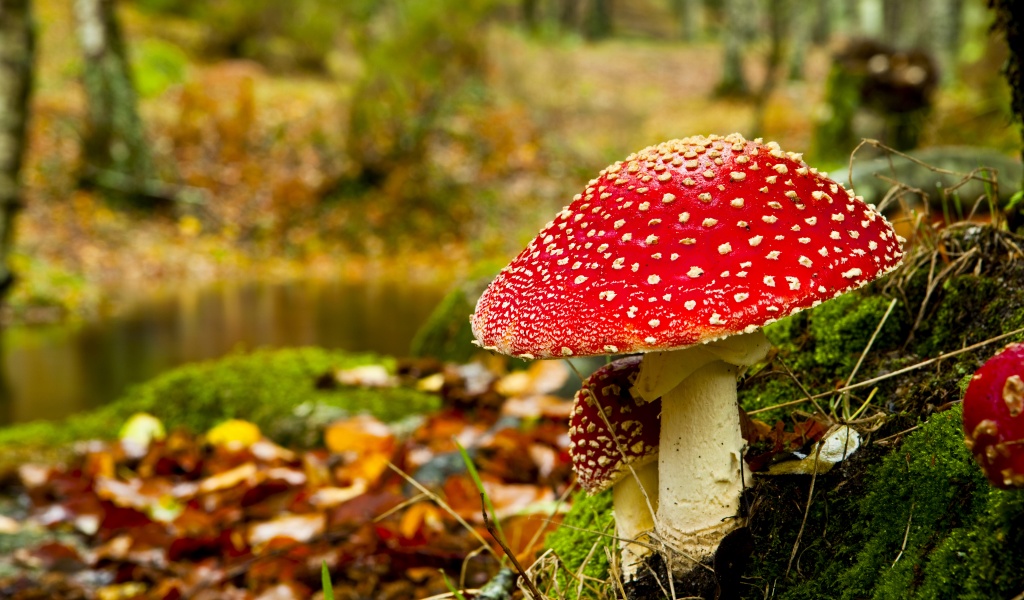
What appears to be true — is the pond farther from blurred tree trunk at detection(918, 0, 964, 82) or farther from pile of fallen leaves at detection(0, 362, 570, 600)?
blurred tree trunk at detection(918, 0, 964, 82)

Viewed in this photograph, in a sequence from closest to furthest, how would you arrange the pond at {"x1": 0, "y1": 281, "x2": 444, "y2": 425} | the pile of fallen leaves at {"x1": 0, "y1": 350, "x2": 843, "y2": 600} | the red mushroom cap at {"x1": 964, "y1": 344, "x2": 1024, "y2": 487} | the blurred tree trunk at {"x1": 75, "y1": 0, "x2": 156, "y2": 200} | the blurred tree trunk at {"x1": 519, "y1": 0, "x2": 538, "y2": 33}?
the red mushroom cap at {"x1": 964, "y1": 344, "x2": 1024, "y2": 487} → the pile of fallen leaves at {"x1": 0, "y1": 350, "x2": 843, "y2": 600} → the pond at {"x1": 0, "y1": 281, "x2": 444, "y2": 425} → the blurred tree trunk at {"x1": 75, "y1": 0, "x2": 156, "y2": 200} → the blurred tree trunk at {"x1": 519, "y1": 0, "x2": 538, "y2": 33}

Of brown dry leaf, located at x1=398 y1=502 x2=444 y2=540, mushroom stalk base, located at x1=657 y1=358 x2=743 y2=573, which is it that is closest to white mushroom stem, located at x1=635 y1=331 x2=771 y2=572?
mushroom stalk base, located at x1=657 y1=358 x2=743 y2=573

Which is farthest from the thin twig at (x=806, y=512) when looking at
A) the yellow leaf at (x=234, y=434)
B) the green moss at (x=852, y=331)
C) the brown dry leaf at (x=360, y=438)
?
the yellow leaf at (x=234, y=434)

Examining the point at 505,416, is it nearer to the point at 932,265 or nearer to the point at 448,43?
the point at 932,265

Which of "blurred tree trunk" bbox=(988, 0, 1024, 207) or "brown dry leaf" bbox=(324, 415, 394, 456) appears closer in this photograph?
"blurred tree trunk" bbox=(988, 0, 1024, 207)

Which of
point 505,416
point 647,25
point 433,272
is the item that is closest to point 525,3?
point 647,25

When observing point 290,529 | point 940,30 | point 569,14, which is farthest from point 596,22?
point 290,529
